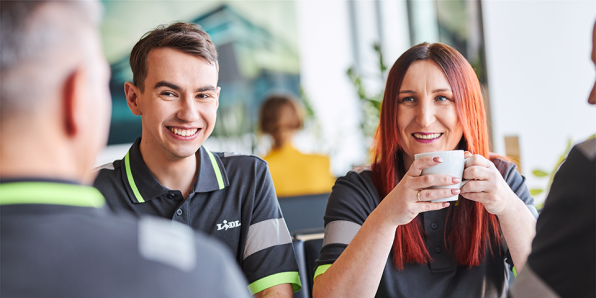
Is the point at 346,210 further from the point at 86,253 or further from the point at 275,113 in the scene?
the point at 275,113

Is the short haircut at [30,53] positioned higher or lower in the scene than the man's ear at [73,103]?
higher

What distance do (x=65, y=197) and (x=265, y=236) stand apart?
96cm

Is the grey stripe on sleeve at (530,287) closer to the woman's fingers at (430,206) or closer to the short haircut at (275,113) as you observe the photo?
the woman's fingers at (430,206)

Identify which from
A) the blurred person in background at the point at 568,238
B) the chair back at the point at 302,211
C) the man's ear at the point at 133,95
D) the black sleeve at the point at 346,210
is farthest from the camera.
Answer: the chair back at the point at 302,211

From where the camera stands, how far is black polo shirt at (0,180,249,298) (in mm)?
449

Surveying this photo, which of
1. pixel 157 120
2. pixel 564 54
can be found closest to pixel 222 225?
pixel 157 120

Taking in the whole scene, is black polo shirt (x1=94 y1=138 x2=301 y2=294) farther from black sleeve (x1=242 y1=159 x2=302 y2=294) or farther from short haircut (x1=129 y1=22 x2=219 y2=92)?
short haircut (x1=129 y1=22 x2=219 y2=92)

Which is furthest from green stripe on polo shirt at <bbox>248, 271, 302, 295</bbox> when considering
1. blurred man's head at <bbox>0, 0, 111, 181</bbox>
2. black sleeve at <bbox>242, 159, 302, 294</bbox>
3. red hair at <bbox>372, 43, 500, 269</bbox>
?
blurred man's head at <bbox>0, 0, 111, 181</bbox>

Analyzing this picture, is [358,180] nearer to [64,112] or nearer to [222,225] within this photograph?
[222,225]

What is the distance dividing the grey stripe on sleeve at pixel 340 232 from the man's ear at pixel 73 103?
0.89 metres

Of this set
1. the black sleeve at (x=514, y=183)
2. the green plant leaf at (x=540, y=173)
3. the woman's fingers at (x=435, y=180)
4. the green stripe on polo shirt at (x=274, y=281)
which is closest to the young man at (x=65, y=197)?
the woman's fingers at (x=435, y=180)

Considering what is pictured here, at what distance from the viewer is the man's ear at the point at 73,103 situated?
52 cm

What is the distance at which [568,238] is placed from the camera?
2.10 ft

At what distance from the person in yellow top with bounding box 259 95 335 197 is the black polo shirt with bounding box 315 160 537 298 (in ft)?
6.22
